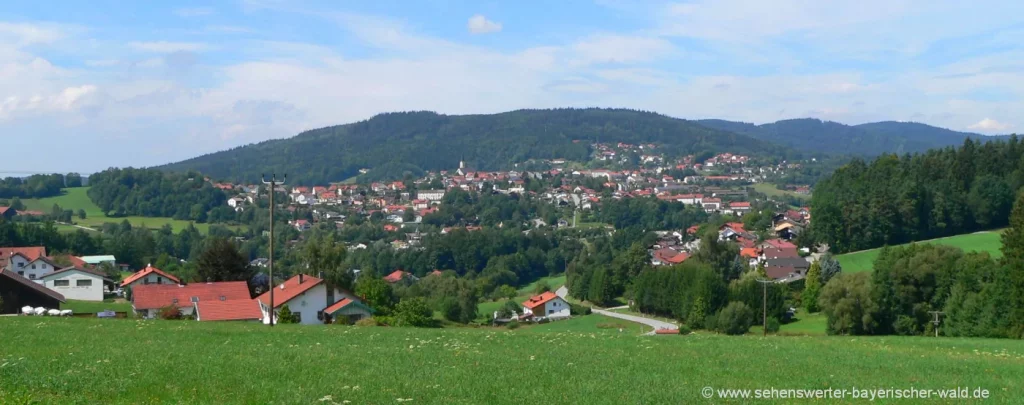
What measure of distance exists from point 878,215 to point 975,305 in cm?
4200

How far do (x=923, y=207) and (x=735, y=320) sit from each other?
44.5 metres

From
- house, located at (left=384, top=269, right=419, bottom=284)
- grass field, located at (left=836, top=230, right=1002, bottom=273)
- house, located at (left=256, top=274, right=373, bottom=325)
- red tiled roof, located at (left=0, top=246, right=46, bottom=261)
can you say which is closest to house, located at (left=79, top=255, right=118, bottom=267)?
red tiled roof, located at (left=0, top=246, right=46, bottom=261)

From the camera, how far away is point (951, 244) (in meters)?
72.6

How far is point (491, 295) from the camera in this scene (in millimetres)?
90188

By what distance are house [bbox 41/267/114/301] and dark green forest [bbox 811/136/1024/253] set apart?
61.2 m

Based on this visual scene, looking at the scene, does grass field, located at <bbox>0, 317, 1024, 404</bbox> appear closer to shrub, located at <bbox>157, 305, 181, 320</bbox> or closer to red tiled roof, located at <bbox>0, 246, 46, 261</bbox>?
shrub, located at <bbox>157, 305, 181, 320</bbox>

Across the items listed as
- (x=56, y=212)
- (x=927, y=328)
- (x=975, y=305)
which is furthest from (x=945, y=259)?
(x=56, y=212)

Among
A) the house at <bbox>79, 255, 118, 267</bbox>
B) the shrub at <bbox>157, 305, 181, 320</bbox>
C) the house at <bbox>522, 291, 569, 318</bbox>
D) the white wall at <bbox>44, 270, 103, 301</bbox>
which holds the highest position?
the shrub at <bbox>157, 305, 181, 320</bbox>

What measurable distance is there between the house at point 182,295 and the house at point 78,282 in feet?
65.9

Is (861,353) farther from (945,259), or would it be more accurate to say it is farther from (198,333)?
(945,259)

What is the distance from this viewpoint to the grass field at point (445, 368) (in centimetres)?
1158

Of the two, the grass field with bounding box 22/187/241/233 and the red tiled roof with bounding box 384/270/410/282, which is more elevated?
the grass field with bounding box 22/187/241/233

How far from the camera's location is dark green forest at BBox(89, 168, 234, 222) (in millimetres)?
135625

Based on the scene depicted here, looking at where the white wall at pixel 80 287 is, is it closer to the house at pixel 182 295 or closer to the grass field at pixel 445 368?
the house at pixel 182 295
